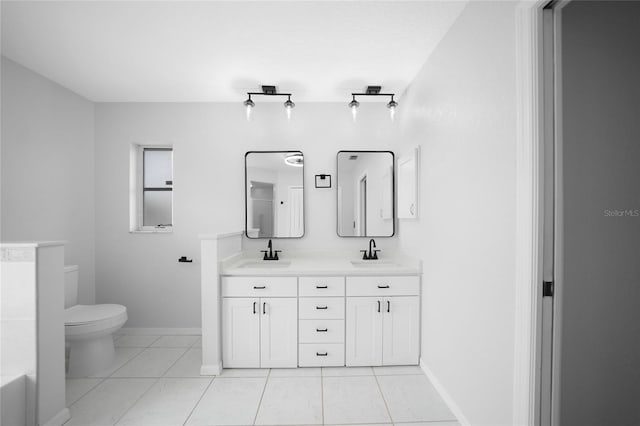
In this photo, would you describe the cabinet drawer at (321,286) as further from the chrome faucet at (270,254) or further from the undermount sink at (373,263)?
the chrome faucet at (270,254)

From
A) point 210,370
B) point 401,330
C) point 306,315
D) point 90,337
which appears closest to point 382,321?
point 401,330

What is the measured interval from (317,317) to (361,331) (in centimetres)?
38

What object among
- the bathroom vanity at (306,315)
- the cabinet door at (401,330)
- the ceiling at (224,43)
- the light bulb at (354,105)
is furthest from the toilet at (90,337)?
the light bulb at (354,105)

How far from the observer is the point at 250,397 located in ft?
6.49

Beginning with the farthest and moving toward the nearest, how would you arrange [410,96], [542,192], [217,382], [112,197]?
[112,197], [410,96], [217,382], [542,192]

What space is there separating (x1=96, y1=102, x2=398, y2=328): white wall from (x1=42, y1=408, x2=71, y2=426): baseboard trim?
49.0 inches

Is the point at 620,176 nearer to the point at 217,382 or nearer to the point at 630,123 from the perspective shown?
the point at 630,123

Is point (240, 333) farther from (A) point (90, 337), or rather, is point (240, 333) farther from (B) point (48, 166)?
(B) point (48, 166)

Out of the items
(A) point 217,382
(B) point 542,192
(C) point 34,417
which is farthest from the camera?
(A) point 217,382

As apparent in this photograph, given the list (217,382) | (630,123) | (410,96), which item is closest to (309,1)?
(410,96)

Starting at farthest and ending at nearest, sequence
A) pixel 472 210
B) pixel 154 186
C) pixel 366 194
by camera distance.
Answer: pixel 154 186
pixel 366 194
pixel 472 210

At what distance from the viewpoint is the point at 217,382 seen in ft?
7.06

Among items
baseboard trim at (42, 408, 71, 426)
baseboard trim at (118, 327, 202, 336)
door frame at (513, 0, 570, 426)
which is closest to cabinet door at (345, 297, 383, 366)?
door frame at (513, 0, 570, 426)

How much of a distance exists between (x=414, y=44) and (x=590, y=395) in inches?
87.3
